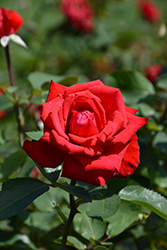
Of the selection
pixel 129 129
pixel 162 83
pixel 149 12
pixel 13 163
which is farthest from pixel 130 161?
pixel 149 12

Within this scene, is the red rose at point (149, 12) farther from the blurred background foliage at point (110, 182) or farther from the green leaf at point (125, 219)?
the green leaf at point (125, 219)

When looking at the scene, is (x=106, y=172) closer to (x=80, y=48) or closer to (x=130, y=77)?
(x=130, y=77)

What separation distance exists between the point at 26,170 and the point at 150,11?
2097mm

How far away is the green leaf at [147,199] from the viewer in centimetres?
43

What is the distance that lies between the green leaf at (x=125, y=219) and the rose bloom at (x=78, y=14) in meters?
1.52

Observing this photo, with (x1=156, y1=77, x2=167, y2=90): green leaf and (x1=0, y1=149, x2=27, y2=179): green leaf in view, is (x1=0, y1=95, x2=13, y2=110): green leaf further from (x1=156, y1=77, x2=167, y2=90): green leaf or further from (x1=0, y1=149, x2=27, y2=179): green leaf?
(x1=156, y1=77, x2=167, y2=90): green leaf

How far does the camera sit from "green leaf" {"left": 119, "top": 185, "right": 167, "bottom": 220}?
0.43m

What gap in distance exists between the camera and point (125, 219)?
1.74 feet

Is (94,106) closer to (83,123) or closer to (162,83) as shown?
(83,123)

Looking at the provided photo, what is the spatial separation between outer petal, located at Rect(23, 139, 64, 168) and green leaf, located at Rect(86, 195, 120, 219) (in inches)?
3.4

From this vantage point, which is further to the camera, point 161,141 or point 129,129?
point 161,141

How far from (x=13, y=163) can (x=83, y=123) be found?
262 millimetres

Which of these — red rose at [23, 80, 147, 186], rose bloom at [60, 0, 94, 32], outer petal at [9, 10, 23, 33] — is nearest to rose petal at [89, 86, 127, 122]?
red rose at [23, 80, 147, 186]

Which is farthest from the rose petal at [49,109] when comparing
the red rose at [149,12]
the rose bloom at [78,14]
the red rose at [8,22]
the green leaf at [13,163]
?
the red rose at [149,12]
